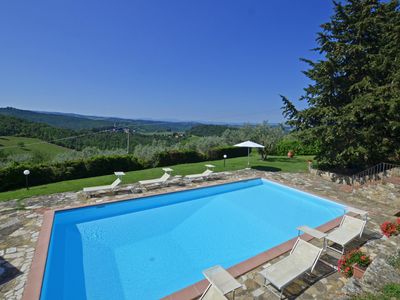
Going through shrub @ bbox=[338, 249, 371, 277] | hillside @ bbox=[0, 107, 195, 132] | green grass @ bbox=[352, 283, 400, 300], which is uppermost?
hillside @ bbox=[0, 107, 195, 132]

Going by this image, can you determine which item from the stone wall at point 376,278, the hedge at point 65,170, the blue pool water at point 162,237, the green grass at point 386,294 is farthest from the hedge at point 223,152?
the green grass at point 386,294

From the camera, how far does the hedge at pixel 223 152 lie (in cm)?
2125

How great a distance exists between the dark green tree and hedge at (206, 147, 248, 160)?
365 inches

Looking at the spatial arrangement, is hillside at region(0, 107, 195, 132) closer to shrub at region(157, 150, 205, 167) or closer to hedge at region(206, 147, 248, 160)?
hedge at region(206, 147, 248, 160)

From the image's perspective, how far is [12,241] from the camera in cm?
573

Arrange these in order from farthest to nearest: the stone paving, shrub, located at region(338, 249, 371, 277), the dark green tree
Answer: the dark green tree, shrub, located at region(338, 249, 371, 277), the stone paving

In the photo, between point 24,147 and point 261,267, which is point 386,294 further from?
point 24,147

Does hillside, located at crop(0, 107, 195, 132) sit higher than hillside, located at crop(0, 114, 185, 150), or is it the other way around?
hillside, located at crop(0, 107, 195, 132)

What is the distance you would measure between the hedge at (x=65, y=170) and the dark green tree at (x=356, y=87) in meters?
13.1

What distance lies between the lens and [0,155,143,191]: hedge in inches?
449

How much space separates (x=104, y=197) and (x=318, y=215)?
379 inches

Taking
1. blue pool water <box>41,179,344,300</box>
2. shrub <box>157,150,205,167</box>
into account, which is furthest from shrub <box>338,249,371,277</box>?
shrub <box>157,150,205,167</box>

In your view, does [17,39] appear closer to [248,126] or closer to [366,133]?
[366,133]

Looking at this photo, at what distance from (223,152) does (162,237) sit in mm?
15781
